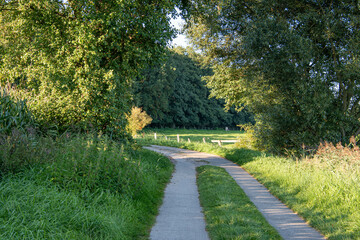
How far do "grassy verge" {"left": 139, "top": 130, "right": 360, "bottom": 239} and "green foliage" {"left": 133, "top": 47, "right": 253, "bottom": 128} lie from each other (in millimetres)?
45597

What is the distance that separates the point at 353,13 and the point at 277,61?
456cm

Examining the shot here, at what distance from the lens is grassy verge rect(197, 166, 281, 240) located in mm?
5188

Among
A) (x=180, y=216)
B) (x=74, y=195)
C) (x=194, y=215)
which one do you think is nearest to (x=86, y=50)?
(x=74, y=195)

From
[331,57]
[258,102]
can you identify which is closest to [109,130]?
[258,102]

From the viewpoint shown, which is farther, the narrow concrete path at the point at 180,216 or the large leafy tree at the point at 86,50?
the large leafy tree at the point at 86,50

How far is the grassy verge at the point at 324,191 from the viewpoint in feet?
19.4

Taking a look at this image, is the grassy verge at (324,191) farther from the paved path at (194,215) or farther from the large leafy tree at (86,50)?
the large leafy tree at (86,50)

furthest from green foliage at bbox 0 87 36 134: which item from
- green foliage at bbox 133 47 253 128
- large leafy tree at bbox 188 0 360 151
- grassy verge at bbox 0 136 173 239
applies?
green foliage at bbox 133 47 253 128

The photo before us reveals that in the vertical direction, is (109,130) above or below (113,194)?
above

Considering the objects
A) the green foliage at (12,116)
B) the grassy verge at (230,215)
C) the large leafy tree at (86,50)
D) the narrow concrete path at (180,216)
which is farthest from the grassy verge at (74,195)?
the large leafy tree at (86,50)

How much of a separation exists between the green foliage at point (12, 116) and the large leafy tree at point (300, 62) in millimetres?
9094

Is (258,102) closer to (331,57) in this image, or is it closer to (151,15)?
(331,57)

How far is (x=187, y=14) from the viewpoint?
43.9 feet

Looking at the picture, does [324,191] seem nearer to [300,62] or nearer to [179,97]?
[300,62]
